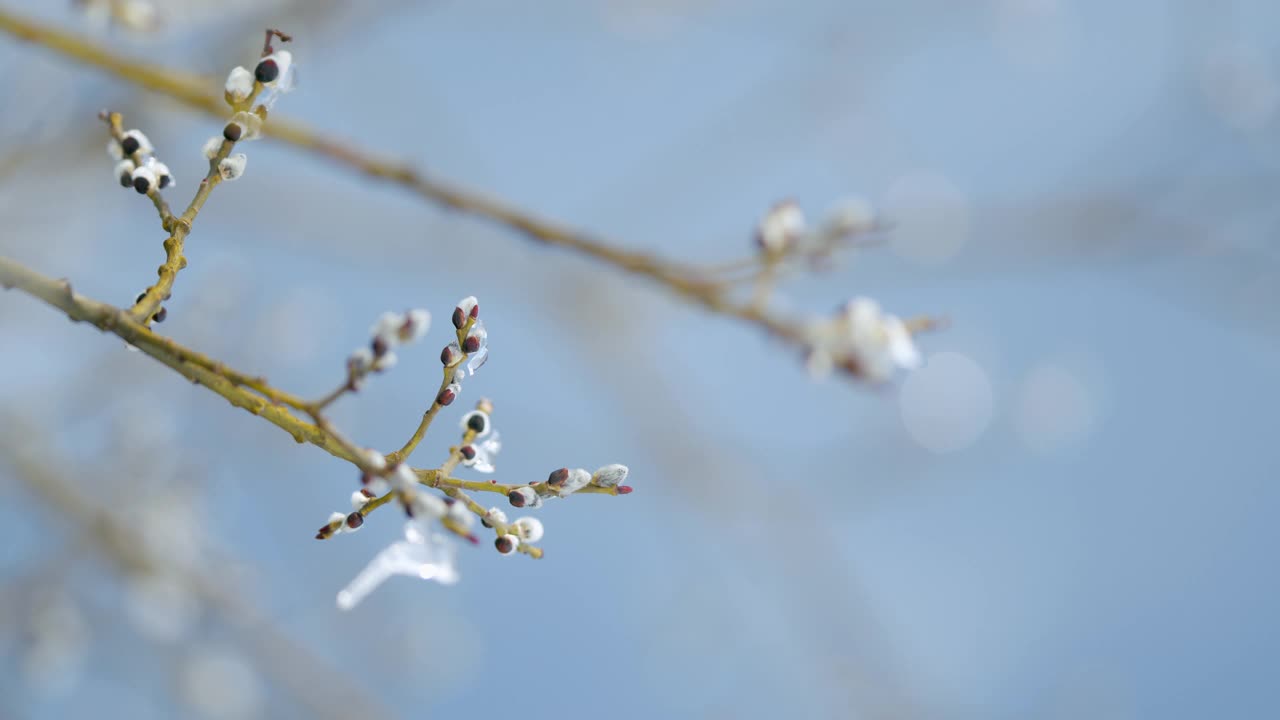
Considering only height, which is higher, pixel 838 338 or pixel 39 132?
pixel 39 132

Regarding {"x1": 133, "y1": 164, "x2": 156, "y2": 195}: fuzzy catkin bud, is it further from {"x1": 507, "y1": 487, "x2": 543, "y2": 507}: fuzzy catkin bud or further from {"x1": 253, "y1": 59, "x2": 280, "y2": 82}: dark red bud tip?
{"x1": 507, "y1": 487, "x2": 543, "y2": 507}: fuzzy catkin bud

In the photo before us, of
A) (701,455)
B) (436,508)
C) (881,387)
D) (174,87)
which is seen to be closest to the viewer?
(436,508)

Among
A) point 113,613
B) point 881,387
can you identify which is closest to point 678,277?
point 881,387

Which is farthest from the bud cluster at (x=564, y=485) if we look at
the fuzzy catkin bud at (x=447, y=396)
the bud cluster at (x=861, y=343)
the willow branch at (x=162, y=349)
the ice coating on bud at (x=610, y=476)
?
the bud cluster at (x=861, y=343)

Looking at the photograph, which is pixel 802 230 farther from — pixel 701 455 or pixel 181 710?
pixel 181 710

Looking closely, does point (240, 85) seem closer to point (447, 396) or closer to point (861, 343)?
point (447, 396)

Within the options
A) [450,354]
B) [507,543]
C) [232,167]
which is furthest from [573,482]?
[232,167]

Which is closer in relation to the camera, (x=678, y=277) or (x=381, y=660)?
(x=678, y=277)

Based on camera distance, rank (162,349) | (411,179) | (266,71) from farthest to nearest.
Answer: (411,179) < (266,71) < (162,349)
